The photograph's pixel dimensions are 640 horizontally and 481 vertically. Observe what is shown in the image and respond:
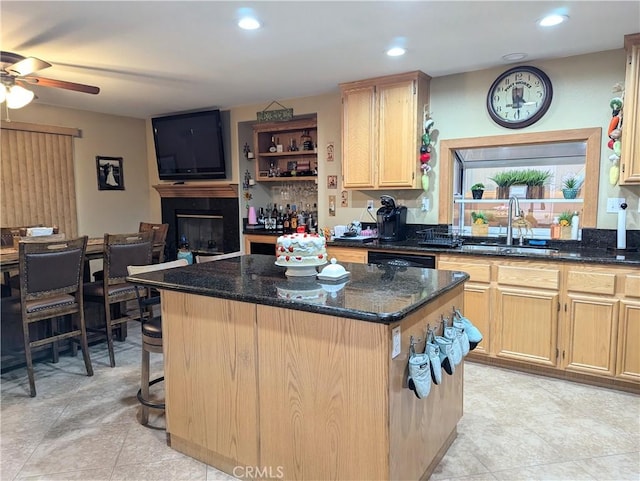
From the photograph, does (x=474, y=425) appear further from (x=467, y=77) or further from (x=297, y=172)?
(x=297, y=172)

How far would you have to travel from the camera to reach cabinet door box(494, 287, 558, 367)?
3.30 meters

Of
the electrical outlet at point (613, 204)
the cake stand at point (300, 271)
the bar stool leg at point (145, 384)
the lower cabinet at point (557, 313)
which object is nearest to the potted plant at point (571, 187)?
the electrical outlet at point (613, 204)

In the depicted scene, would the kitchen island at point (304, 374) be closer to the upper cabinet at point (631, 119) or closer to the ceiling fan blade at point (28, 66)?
the ceiling fan blade at point (28, 66)

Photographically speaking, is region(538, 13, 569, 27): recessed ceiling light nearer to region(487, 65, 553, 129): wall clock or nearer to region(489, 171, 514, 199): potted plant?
region(487, 65, 553, 129): wall clock

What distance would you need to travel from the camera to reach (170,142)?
5938mm

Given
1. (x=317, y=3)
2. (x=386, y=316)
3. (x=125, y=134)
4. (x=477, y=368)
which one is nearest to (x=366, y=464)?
(x=386, y=316)

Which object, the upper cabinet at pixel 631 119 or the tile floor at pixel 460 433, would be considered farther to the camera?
the upper cabinet at pixel 631 119

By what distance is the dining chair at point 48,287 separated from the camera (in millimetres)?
3141

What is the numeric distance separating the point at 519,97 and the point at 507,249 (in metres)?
1.31

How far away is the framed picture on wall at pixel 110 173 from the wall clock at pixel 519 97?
15.5 ft

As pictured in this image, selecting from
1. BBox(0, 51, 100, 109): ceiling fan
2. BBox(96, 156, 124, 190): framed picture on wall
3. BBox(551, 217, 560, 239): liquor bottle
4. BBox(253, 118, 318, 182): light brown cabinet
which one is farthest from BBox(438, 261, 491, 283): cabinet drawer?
BBox(96, 156, 124, 190): framed picture on wall

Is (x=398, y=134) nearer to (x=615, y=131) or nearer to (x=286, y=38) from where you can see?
(x=286, y=38)

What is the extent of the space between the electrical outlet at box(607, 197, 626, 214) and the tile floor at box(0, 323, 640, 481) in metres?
1.39

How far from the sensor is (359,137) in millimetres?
4332
